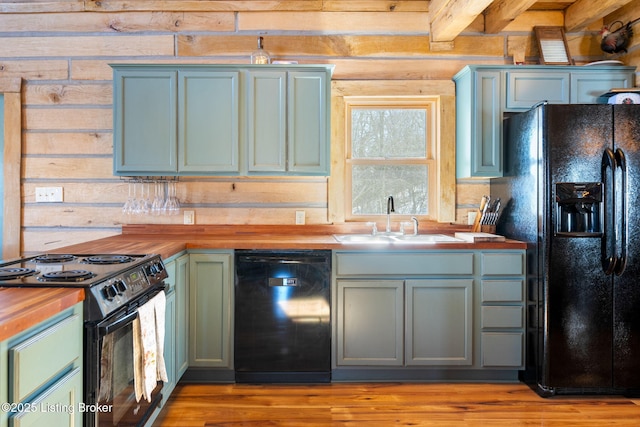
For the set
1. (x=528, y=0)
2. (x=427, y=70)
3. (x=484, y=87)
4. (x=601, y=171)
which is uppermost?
(x=528, y=0)

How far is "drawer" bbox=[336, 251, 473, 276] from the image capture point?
282 cm

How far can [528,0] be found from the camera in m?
2.87

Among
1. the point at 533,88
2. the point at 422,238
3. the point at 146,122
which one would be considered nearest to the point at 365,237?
the point at 422,238

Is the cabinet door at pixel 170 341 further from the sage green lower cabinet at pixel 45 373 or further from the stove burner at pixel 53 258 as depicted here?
the sage green lower cabinet at pixel 45 373

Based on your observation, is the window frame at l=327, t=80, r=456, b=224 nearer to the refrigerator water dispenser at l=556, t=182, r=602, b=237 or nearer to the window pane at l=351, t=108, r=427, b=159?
the window pane at l=351, t=108, r=427, b=159

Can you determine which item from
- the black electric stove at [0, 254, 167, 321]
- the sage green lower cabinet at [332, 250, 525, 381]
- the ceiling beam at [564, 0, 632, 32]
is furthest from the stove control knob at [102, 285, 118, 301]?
the ceiling beam at [564, 0, 632, 32]

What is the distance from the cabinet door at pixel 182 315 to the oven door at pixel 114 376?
646 mm

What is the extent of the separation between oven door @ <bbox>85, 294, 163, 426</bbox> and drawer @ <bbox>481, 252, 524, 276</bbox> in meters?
2.09

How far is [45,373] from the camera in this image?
126 cm

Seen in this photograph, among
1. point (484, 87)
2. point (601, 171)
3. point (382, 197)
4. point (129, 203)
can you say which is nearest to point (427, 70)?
point (484, 87)

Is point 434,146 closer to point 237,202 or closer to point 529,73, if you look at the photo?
point 529,73

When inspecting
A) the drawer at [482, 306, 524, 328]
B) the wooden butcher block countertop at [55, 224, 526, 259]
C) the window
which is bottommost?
the drawer at [482, 306, 524, 328]

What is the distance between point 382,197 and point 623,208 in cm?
159

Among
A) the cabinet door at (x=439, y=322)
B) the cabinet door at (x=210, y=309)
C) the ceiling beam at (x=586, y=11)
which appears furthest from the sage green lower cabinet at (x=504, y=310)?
the ceiling beam at (x=586, y=11)
